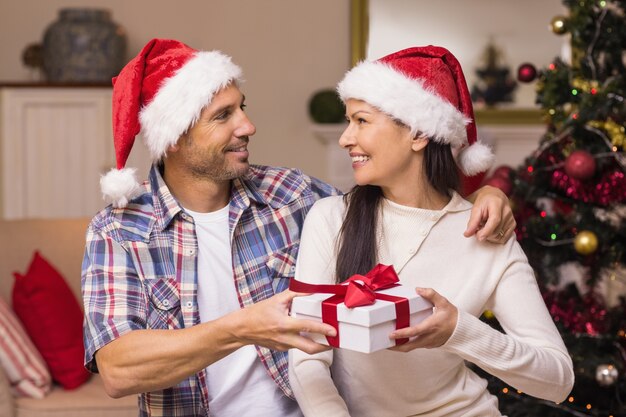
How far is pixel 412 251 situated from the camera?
189cm

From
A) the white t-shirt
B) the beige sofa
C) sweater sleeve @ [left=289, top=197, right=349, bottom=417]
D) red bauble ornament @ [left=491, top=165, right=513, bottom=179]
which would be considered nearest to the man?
the white t-shirt

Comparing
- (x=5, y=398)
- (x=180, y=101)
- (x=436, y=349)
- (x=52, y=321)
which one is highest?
(x=180, y=101)

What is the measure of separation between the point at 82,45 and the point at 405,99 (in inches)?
112

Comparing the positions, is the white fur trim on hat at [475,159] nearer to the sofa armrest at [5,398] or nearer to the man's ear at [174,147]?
the man's ear at [174,147]

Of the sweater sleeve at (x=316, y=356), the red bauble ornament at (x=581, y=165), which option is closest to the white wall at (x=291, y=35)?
the red bauble ornament at (x=581, y=165)

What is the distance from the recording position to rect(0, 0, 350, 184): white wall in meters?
4.78

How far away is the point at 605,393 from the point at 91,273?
1831 millimetres

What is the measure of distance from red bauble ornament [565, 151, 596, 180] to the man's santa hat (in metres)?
1.15

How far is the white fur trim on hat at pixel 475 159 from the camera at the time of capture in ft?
6.77

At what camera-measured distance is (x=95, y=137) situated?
4.41 metres

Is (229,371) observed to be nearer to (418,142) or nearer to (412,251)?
(412,251)

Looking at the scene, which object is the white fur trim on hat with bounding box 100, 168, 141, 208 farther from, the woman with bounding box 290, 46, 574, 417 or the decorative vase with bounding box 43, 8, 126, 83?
the decorative vase with bounding box 43, 8, 126, 83

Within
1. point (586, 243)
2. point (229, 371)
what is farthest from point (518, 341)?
point (586, 243)

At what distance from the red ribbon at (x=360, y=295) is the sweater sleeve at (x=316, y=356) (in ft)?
0.86
